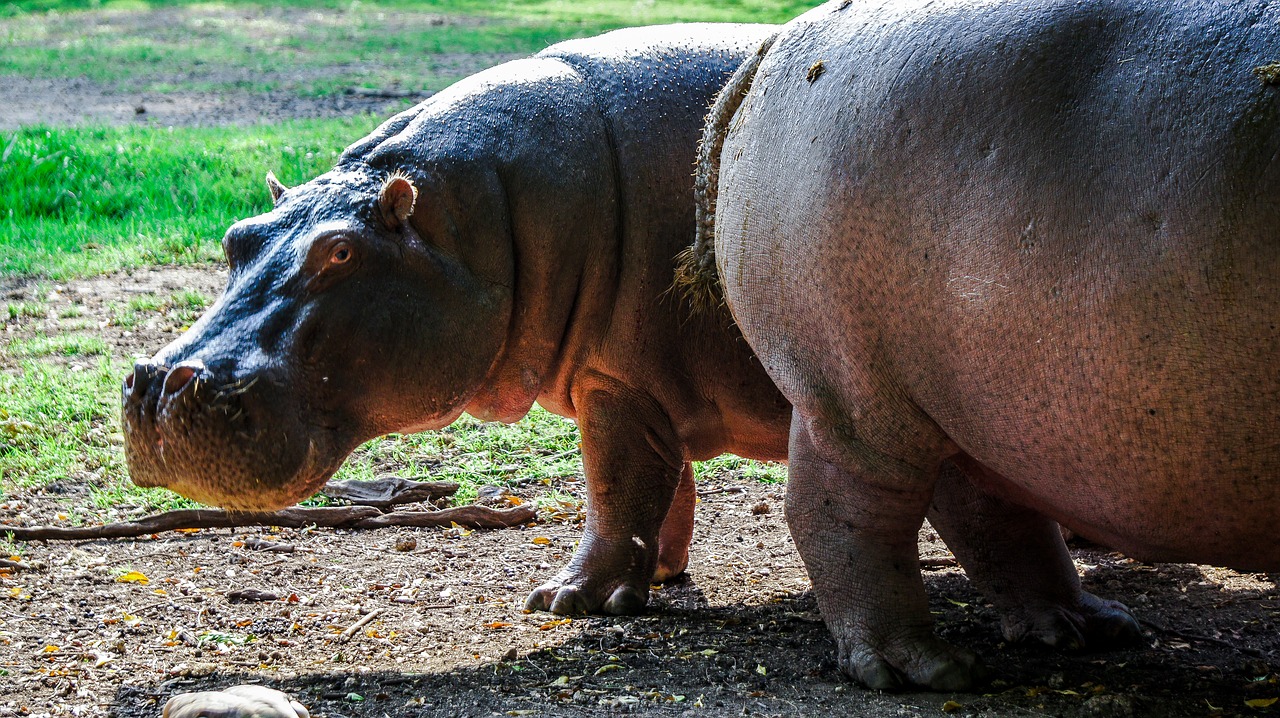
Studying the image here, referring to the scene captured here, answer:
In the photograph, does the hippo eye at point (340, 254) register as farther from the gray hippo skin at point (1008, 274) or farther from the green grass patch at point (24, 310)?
the green grass patch at point (24, 310)

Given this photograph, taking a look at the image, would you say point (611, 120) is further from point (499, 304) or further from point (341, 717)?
point (341, 717)

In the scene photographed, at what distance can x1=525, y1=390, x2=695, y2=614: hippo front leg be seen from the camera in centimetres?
422

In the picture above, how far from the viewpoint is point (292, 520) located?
524cm

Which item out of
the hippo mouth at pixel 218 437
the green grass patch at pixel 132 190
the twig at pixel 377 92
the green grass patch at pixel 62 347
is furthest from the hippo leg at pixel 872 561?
the twig at pixel 377 92

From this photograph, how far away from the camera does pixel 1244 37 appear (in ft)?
Answer: 8.68

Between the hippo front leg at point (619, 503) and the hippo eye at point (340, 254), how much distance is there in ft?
3.03

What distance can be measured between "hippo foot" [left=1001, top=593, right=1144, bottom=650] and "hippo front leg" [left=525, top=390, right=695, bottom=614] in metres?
1.13

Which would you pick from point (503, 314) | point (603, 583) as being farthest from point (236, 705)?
point (603, 583)

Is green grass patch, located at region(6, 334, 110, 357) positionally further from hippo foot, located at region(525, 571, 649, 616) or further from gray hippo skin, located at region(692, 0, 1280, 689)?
gray hippo skin, located at region(692, 0, 1280, 689)

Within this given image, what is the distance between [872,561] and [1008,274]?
96 cm

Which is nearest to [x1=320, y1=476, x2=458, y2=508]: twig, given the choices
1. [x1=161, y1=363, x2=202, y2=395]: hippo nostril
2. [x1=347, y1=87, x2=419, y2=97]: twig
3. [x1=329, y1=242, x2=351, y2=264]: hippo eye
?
[x1=329, y1=242, x2=351, y2=264]: hippo eye

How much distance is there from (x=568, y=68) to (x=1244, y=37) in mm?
2158

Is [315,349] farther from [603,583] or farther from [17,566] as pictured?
[17,566]

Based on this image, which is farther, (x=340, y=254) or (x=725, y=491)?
(x=725, y=491)
